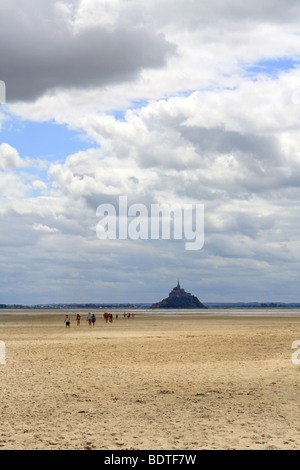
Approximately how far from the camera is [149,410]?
561 inches

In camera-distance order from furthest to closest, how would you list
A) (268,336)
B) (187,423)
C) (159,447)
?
(268,336)
(187,423)
(159,447)

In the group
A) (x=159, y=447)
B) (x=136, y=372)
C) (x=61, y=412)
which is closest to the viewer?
(x=159, y=447)

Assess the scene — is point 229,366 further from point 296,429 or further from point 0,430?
point 0,430

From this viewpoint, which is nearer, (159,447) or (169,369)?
(159,447)

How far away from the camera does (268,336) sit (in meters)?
35.5

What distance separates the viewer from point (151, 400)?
1552cm

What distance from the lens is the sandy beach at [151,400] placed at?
452 inches

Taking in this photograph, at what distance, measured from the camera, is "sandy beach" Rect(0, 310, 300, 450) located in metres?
11.5

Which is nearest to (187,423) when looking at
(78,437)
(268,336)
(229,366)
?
(78,437)

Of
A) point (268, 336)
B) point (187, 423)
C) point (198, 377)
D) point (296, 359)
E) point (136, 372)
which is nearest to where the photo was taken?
point (187, 423)
